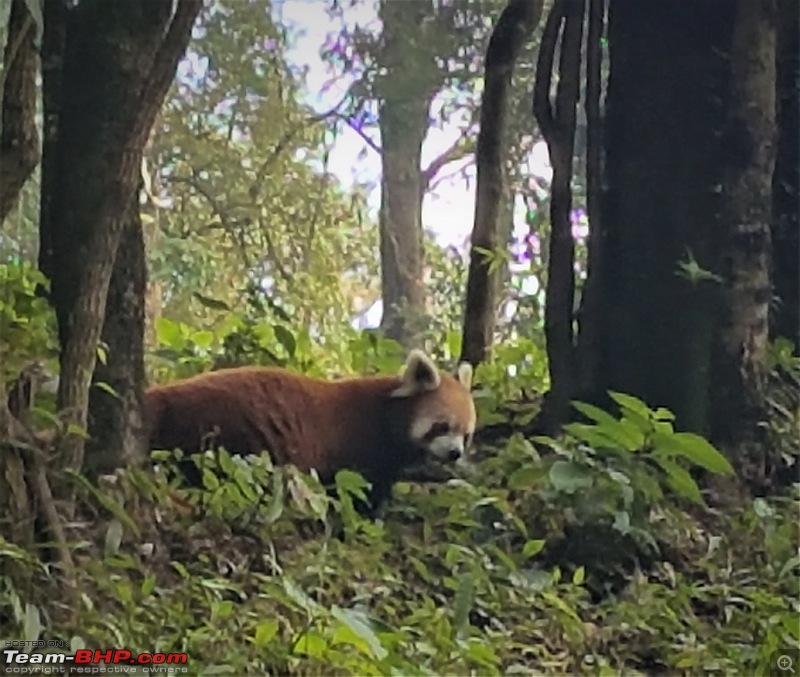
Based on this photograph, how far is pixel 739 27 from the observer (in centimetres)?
268

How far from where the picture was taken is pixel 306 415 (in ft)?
9.37

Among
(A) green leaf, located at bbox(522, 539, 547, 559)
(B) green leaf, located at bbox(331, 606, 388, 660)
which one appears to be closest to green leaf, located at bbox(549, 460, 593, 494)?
(A) green leaf, located at bbox(522, 539, 547, 559)

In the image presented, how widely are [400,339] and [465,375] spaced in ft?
0.85

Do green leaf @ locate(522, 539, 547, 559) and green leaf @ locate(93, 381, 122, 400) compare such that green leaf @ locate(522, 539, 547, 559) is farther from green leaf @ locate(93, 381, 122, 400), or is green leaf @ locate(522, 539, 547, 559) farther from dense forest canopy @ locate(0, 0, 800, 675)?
green leaf @ locate(93, 381, 122, 400)

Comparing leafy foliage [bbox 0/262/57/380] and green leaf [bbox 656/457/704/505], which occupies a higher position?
leafy foliage [bbox 0/262/57/380]

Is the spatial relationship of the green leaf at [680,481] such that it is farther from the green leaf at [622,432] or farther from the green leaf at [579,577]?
the green leaf at [579,577]

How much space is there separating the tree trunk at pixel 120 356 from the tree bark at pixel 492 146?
3.42 ft

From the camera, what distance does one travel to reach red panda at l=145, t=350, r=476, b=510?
8.76 feet

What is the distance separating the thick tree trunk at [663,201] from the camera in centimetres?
270

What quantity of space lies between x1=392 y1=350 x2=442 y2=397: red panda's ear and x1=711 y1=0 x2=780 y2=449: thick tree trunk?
2.08 feet

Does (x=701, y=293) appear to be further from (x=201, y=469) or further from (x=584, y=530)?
(x=201, y=469)

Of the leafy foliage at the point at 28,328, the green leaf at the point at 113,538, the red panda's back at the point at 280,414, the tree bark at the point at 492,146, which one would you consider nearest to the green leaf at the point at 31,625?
the green leaf at the point at 113,538

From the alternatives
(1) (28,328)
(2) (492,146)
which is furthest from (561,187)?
(1) (28,328)

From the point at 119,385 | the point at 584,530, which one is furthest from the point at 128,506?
the point at 584,530
